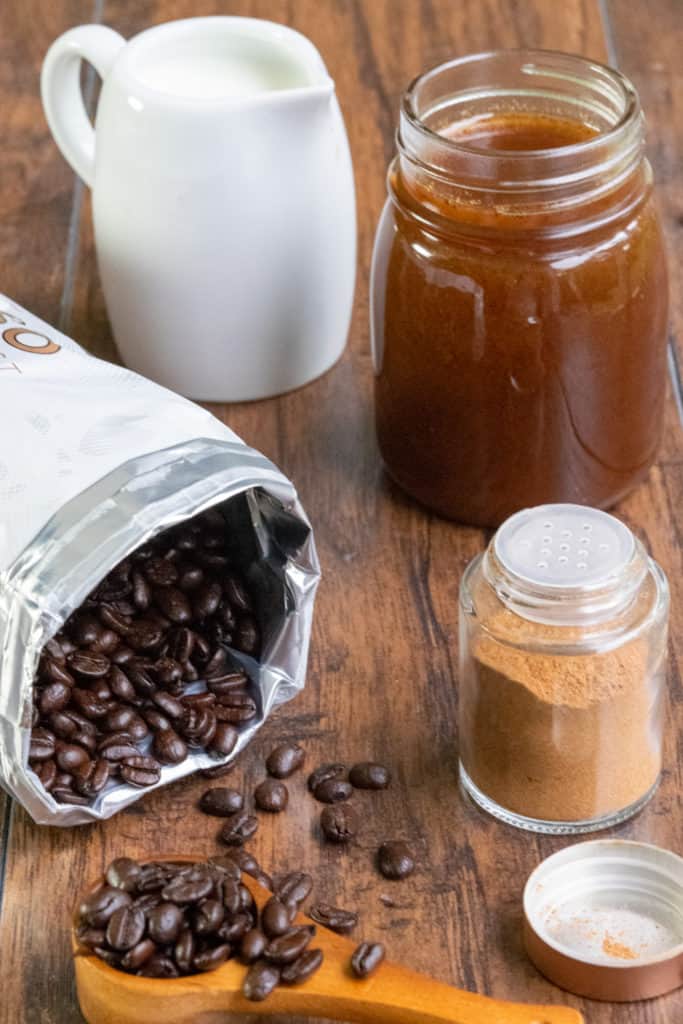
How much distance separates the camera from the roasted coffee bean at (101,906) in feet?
3.30

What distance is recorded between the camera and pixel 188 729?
1.18m

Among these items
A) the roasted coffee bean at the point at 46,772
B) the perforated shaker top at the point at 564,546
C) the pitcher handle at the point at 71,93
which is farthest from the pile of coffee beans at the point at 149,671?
the pitcher handle at the point at 71,93

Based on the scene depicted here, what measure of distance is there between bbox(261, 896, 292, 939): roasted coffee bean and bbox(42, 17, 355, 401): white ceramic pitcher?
626 millimetres

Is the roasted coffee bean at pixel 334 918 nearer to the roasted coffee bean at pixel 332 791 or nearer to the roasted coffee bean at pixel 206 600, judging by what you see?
the roasted coffee bean at pixel 332 791

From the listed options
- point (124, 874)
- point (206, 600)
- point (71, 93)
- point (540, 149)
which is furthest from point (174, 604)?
point (71, 93)

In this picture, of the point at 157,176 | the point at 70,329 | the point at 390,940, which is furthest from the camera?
the point at 70,329

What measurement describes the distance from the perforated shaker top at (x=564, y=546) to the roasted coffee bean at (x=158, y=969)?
1.07ft

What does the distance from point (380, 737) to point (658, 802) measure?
206 mm

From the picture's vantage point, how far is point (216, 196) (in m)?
1.43

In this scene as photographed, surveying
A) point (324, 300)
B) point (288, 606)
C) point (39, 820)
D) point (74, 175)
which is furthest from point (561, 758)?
point (74, 175)

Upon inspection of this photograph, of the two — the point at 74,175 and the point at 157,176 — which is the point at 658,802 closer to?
the point at 157,176

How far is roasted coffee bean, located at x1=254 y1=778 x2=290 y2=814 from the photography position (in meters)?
1.16

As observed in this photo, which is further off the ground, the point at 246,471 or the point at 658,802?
the point at 246,471

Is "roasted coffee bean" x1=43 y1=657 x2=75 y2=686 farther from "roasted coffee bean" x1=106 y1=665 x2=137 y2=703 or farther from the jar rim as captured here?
the jar rim
